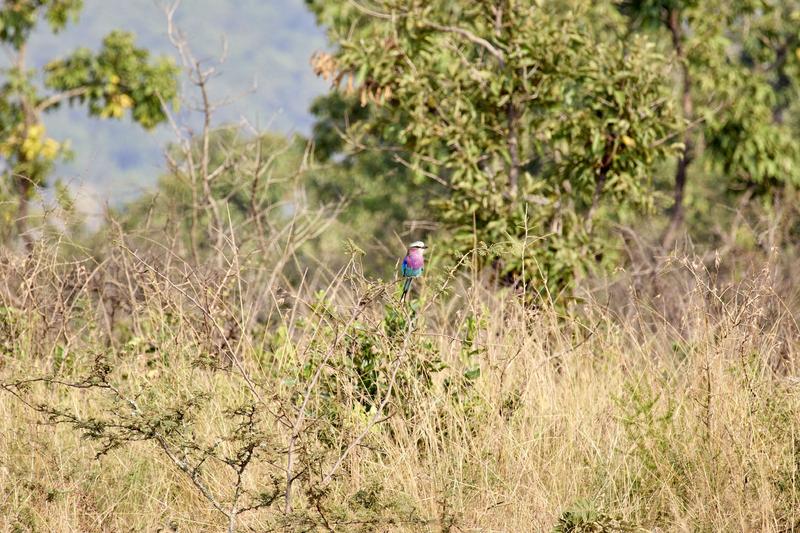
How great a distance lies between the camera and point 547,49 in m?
7.15

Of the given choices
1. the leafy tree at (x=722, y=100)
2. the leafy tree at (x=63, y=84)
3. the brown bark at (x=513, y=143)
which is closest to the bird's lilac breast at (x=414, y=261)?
the brown bark at (x=513, y=143)

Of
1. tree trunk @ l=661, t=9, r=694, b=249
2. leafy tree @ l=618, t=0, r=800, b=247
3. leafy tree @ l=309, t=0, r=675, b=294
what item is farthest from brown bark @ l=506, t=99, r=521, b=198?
tree trunk @ l=661, t=9, r=694, b=249

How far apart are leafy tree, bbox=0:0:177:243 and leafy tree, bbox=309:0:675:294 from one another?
6810 mm

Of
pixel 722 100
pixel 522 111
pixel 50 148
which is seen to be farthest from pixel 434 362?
pixel 50 148

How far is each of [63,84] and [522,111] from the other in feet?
28.8

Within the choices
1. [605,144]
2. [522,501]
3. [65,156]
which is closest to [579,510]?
[522,501]

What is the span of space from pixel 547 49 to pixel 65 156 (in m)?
8.93

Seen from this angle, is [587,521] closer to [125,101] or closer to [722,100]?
[722,100]

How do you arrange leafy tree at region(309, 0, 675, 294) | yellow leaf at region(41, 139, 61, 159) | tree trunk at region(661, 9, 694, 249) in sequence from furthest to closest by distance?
yellow leaf at region(41, 139, 61, 159) → tree trunk at region(661, 9, 694, 249) → leafy tree at region(309, 0, 675, 294)

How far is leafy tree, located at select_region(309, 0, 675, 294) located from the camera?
7.12m

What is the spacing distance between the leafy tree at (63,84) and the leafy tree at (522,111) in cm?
681

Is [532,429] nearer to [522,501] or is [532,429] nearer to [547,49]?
[522,501]

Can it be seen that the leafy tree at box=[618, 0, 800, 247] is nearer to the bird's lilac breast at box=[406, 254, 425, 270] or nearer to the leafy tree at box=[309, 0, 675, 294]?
the leafy tree at box=[309, 0, 675, 294]

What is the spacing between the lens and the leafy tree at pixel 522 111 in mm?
7121
